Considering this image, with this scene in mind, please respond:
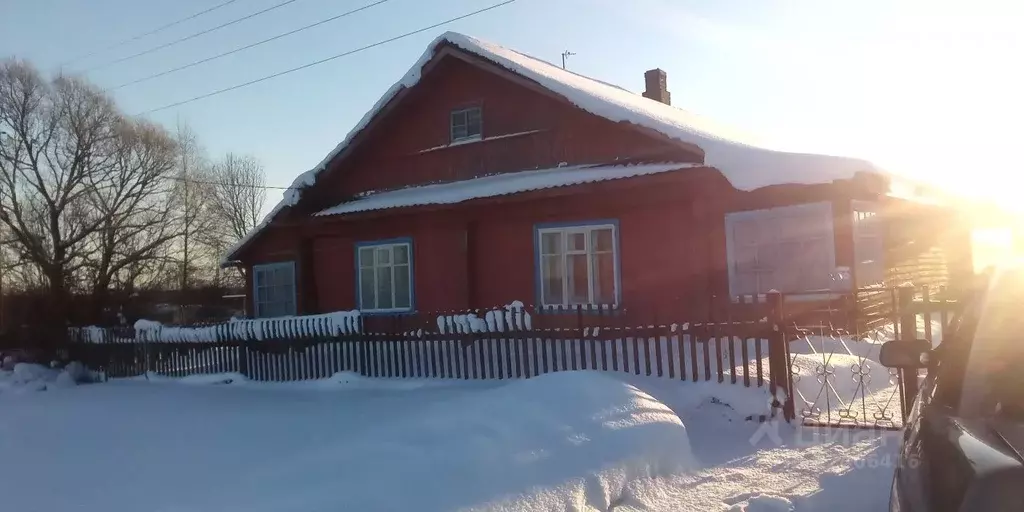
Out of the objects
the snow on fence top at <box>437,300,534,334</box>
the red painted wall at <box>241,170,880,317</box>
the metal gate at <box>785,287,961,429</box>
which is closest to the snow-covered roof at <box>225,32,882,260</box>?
the red painted wall at <box>241,170,880,317</box>

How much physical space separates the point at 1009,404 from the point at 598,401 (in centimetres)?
396

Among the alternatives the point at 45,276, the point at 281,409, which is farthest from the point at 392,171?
the point at 45,276

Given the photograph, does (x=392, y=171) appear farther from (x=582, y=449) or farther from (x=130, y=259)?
(x=130, y=259)

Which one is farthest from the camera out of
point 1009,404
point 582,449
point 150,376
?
point 150,376

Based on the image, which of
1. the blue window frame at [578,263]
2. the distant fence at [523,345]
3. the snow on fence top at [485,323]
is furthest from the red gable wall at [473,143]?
the snow on fence top at [485,323]

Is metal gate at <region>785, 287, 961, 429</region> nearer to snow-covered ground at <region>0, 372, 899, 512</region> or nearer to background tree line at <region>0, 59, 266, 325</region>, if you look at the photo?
snow-covered ground at <region>0, 372, 899, 512</region>

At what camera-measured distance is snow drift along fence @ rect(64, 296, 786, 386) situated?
822cm

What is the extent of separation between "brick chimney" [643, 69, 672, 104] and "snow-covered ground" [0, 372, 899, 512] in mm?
17030

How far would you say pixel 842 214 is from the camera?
13.0m

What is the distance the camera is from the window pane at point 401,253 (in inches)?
651

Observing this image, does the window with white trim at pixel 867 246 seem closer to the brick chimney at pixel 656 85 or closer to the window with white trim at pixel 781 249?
the window with white trim at pixel 781 249

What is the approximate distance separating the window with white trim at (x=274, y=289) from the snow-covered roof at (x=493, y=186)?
3.50 meters

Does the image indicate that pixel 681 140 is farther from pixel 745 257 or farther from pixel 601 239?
pixel 601 239

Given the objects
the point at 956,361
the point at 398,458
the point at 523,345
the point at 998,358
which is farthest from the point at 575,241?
the point at 998,358
